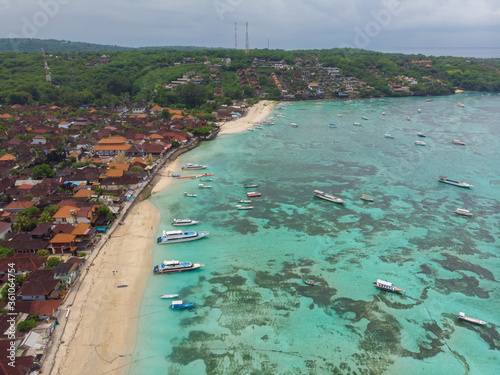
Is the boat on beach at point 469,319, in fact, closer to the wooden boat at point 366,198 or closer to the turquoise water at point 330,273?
the turquoise water at point 330,273

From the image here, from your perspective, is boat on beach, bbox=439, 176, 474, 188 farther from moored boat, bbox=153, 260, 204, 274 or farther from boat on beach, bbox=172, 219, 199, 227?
moored boat, bbox=153, 260, 204, 274

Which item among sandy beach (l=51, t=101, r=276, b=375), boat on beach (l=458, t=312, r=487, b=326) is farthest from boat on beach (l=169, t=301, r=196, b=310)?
boat on beach (l=458, t=312, r=487, b=326)

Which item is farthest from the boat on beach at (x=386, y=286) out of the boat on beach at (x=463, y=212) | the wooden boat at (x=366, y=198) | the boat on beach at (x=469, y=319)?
the boat on beach at (x=463, y=212)

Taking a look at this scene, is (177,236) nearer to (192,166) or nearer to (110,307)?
(110,307)

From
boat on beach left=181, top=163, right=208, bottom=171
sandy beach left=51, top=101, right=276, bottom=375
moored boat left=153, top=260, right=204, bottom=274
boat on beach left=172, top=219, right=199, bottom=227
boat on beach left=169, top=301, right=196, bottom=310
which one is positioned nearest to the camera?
sandy beach left=51, top=101, right=276, bottom=375

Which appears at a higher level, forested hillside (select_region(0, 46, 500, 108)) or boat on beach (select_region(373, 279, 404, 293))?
forested hillside (select_region(0, 46, 500, 108))

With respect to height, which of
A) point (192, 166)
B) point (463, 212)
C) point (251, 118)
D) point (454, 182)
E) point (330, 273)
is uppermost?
point (251, 118)

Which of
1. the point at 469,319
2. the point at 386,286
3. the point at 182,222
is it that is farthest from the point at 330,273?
the point at 182,222
